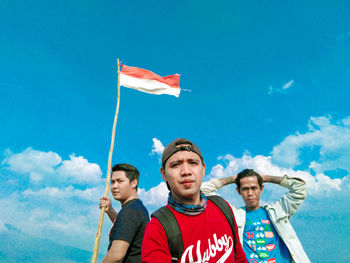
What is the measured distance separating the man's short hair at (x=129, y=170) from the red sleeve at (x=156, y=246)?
9.35 feet

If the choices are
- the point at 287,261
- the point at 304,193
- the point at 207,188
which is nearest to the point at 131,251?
the point at 207,188

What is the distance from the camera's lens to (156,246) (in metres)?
2.03

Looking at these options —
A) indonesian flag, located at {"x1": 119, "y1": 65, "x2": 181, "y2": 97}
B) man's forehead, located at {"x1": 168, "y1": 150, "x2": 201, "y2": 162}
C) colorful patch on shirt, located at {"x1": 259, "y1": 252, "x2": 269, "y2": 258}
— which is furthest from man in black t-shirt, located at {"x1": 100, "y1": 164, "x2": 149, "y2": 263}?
indonesian flag, located at {"x1": 119, "y1": 65, "x2": 181, "y2": 97}

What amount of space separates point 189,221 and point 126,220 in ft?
5.97

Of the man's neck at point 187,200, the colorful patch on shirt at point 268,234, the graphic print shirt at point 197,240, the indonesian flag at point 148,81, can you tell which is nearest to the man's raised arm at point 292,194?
the colorful patch on shirt at point 268,234

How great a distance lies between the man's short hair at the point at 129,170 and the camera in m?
4.92

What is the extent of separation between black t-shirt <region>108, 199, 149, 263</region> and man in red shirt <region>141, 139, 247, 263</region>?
1.53 meters

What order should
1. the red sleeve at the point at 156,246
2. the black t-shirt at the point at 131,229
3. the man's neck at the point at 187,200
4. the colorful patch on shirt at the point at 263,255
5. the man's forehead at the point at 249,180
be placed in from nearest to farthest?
the red sleeve at the point at 156,246
the man's neck at the point at 187,200
the black t-shirt at the point at 131,229
the colorful patch on shirt at the point at 263,255
the man's forehead at the point at 249,180

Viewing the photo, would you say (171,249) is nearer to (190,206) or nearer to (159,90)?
(190,206)

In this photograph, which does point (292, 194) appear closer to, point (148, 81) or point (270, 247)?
point (270, 247)

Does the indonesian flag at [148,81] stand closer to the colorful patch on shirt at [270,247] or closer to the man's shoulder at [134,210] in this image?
the man's shoulder at [134,210]

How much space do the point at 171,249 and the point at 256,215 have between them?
404cm

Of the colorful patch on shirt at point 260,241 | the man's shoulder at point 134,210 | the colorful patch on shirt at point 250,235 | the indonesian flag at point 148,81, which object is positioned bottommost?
the colorful patch on shirt at point 260,241

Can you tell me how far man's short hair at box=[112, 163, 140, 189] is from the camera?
4.92 meters
